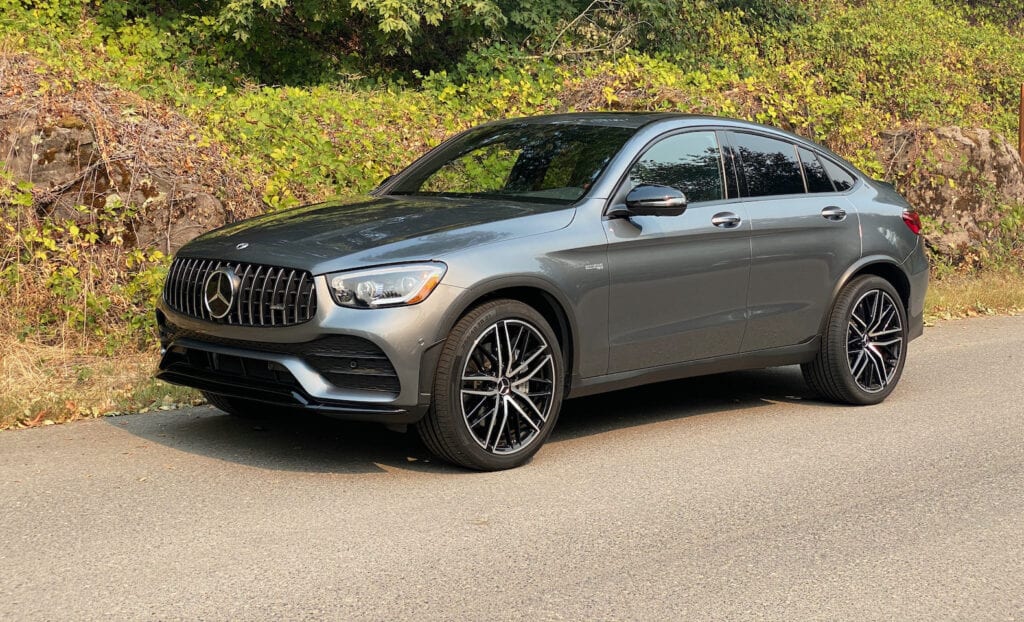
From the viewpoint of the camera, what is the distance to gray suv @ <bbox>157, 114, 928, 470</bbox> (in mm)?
5875

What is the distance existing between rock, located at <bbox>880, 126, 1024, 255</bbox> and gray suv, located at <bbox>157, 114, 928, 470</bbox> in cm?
660

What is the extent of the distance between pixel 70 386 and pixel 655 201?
155 inches

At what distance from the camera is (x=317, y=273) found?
19.1ft

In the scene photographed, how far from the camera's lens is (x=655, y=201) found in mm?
6641

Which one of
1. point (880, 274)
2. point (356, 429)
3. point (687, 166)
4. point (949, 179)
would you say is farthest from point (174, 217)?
point (949, 179)

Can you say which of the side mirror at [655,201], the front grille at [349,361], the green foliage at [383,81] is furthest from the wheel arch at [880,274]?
the green foliage at [383,81]

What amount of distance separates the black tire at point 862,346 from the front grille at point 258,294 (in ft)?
11.8

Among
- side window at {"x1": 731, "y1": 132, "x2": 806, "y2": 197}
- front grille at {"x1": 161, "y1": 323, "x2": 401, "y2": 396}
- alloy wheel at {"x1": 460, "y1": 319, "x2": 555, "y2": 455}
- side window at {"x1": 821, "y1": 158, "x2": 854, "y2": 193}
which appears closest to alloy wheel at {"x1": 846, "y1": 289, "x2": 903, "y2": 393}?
side window at {"x1": 821, "y1": 158, "x2": 854, "y2": 193}

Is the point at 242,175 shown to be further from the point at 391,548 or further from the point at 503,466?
the point at 391,548

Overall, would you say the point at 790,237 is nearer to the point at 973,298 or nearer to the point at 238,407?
the point at 238,407

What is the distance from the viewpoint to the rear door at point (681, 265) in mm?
6770

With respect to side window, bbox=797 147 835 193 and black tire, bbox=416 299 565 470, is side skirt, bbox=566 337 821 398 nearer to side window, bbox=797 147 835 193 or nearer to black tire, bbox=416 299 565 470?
black tire, bbox=416 299 565 470

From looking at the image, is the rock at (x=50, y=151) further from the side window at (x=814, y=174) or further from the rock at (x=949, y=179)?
the rock at (x=949, y=179)

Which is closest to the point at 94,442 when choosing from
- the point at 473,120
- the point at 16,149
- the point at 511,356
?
the point at 511,356
